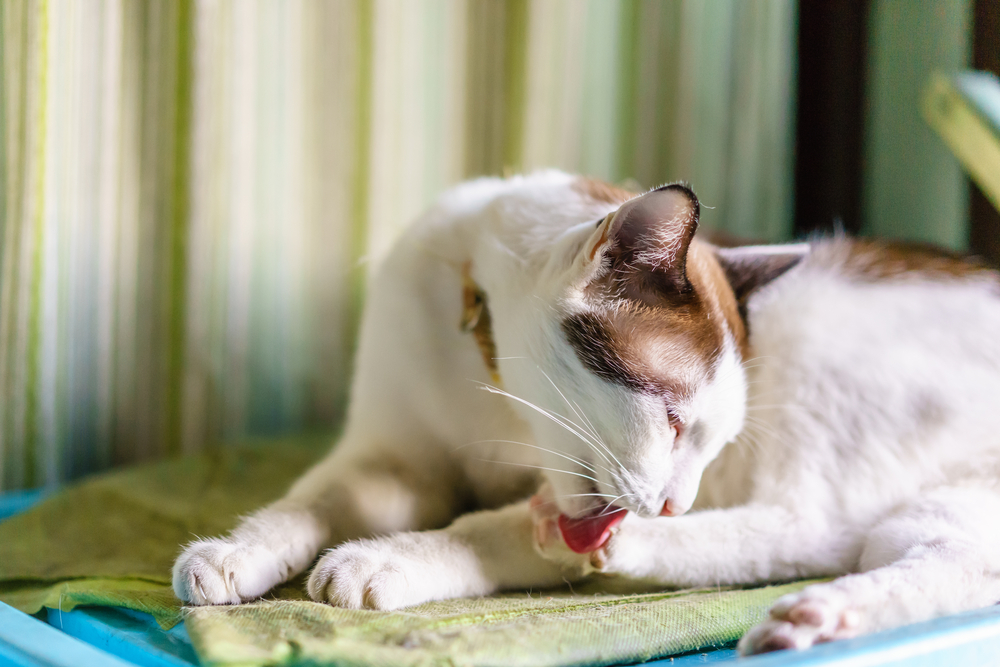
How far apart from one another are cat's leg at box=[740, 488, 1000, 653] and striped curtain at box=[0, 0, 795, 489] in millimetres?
922

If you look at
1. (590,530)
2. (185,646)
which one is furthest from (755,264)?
(185,646)

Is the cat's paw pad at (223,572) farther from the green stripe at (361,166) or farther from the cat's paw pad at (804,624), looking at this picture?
the green stripe at (361,166)

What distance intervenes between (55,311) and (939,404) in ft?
5.42

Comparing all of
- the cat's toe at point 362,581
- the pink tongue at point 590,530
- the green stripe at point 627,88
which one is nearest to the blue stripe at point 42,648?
the cat's toe at point 362,581

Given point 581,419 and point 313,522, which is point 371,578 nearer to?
point 313,522

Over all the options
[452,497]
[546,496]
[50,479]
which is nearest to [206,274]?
[50,479]

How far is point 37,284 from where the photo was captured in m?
1.50

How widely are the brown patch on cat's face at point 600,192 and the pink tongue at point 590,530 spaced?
47cm

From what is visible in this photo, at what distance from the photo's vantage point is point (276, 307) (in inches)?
77.8

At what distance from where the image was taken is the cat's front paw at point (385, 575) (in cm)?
90

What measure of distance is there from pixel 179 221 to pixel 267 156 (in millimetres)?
278

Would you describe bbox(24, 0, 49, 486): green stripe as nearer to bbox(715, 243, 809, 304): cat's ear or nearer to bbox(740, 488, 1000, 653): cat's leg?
bbox(715, 243, 809, 304): cat's ear

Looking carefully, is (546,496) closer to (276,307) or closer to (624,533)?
(624,533)

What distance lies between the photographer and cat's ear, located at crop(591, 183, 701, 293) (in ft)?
2.80
